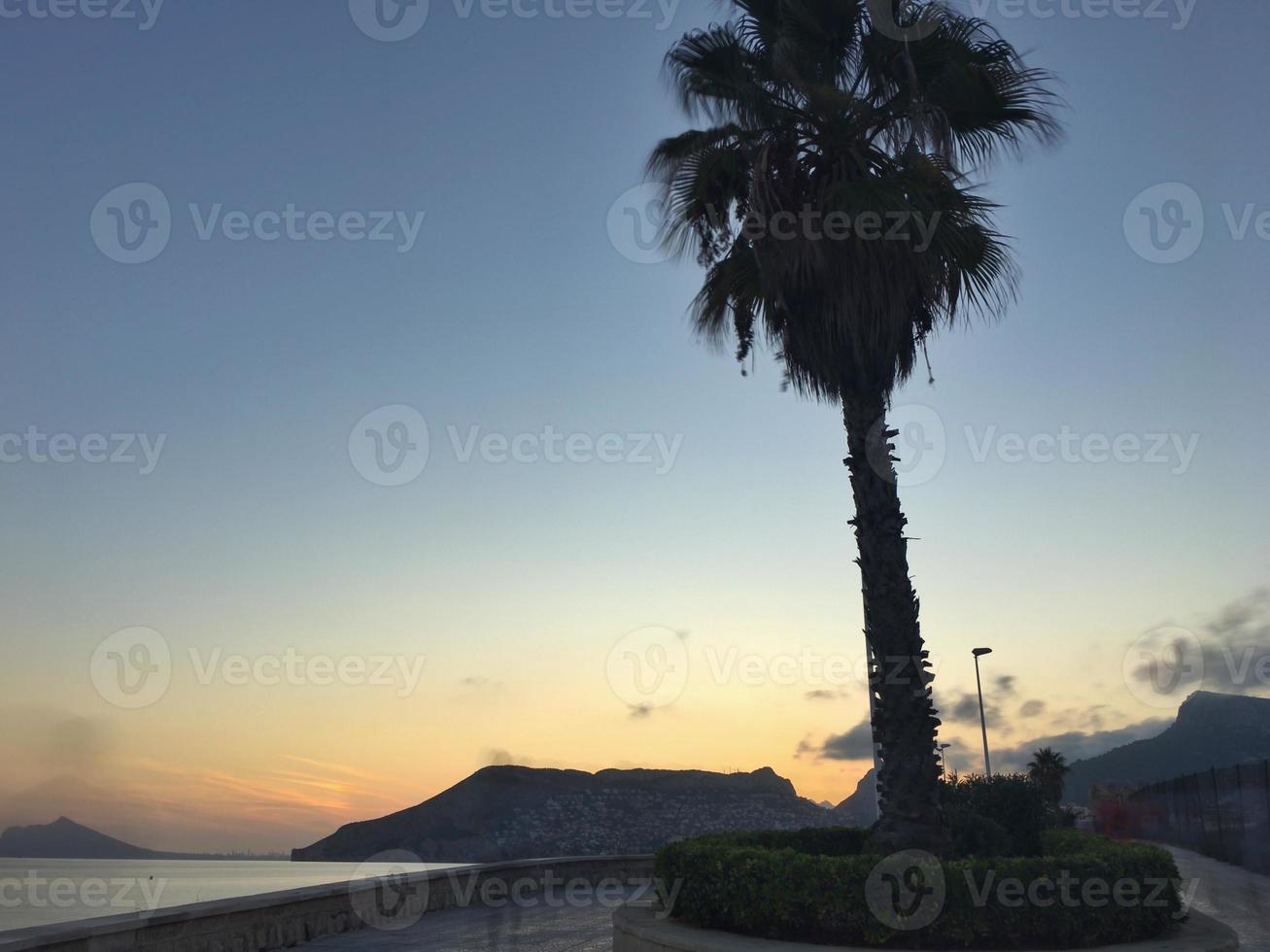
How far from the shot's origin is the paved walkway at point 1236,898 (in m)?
13.1

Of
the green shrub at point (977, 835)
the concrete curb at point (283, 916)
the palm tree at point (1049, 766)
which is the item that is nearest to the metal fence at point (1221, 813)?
the green shrub at point (977, 835)

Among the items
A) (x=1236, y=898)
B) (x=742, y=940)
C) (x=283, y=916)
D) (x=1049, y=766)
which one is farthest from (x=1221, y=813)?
(x=1049, y=766)

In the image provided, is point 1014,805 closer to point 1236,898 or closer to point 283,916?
point 1236,898

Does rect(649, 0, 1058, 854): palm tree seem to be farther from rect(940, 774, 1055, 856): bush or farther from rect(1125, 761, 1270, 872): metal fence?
rect(1125, 761, 1270, 872): metal fence

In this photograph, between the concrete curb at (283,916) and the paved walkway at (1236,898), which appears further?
the paved walkway at (1236,898)

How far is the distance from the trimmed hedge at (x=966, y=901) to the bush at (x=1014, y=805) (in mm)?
4744

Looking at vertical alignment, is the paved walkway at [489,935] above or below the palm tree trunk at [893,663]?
below

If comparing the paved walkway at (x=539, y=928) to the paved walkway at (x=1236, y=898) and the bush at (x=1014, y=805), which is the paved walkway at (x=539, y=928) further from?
the bush at (x=1014, y=805)

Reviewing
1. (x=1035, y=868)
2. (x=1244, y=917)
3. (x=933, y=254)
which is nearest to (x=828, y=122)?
(x=933, y=254)

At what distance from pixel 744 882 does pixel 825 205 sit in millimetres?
8490

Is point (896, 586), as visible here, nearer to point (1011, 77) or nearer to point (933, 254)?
point (933, 254)

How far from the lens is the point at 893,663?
13.3 metres

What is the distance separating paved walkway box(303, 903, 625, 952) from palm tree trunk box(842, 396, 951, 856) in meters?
4.46

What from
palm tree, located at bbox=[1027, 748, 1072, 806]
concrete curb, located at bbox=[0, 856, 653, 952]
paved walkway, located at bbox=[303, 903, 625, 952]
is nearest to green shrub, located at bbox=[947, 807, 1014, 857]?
paved walkway, located at bbox=[303, 903, 625, 952]
